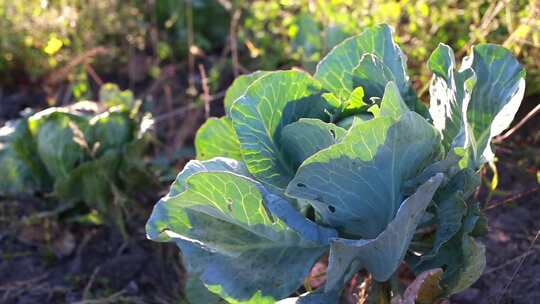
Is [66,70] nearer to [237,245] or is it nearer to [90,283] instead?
[90,283]

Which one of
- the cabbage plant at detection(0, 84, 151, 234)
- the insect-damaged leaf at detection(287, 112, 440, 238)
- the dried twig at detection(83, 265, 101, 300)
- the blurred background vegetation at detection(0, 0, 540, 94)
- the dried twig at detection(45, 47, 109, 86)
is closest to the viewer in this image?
the insect-damaged leaf at detection(287, 112, 440, 238)

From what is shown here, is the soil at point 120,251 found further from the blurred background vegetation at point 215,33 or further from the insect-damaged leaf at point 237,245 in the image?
the insect-damaged leaf at point 237,245

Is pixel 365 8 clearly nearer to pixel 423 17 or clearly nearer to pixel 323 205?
pixel 423 17

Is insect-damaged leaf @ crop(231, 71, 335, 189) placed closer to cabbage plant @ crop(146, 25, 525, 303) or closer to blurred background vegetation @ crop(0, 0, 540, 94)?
cabbage plant @ crop(146, 25, 525, 303)

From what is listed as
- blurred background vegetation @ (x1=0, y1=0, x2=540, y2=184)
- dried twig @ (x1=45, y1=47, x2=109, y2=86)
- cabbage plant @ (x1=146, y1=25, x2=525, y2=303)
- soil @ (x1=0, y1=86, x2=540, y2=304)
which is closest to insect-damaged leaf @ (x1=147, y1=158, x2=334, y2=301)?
cabbage plant @ (x1=146, y1=25, x2=525, y2=303)

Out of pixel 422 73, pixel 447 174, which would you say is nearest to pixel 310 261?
pixel 447 174
